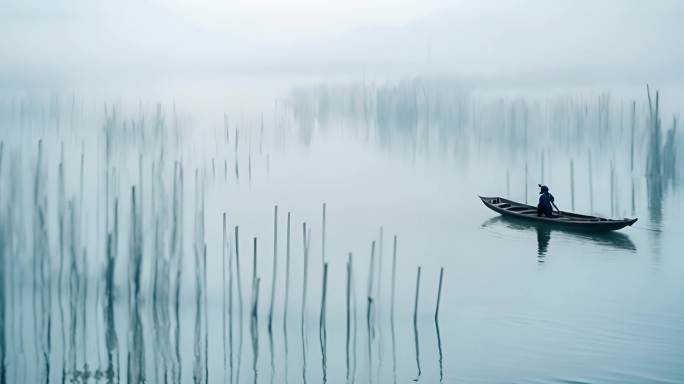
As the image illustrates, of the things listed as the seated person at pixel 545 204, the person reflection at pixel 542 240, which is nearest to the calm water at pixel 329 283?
the person reflection at pixel 542 240

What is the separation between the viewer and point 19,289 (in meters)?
4.31

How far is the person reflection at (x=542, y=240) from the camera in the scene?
6.41 m

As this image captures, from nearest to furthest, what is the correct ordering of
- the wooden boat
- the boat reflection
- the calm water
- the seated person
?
1. the calm water
2. the boat reflection
3. the wooden boat
4. the seated person

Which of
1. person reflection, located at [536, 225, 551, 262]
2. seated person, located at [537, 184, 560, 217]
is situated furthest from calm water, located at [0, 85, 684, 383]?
seated person, located at [537, 184, 560, 217]

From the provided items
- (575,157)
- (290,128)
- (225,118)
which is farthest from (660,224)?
(290,128)

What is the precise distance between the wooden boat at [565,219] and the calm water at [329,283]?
0.11 m

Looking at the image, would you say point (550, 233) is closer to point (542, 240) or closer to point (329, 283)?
point (542, 240)

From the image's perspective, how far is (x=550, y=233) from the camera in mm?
7105

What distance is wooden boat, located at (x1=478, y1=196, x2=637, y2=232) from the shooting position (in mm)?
6762

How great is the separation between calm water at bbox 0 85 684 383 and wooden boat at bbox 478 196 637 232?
11 cm

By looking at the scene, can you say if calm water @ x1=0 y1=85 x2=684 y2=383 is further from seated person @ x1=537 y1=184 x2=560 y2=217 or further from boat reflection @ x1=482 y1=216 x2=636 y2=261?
seated person @ x1=537 y1=184 x2=560 y2=217

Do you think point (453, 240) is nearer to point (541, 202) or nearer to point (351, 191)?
point (541, 202)

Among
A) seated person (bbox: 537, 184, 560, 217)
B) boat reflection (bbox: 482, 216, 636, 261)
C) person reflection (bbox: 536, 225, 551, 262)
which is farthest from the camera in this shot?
seated person (bbox: 537, 184, 560, 217)

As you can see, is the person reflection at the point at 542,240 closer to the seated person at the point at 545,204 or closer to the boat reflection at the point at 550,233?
the boat reflection at the point at 550,233
